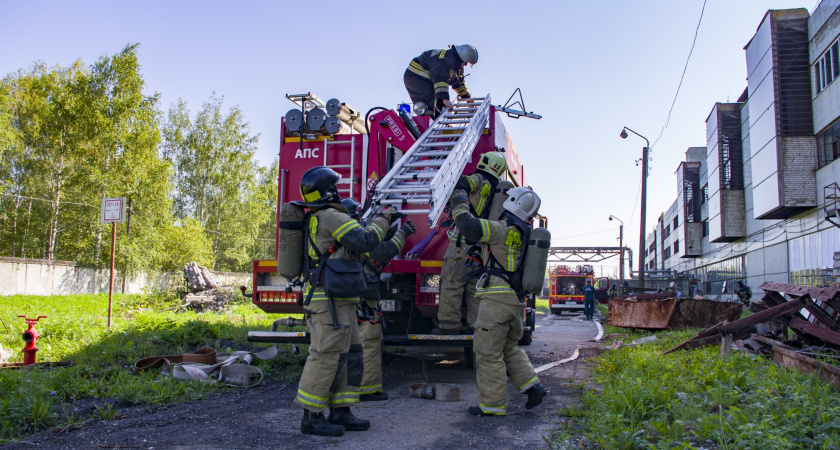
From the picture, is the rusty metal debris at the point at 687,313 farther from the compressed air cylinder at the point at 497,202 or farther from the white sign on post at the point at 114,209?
the white sign on post at the point at 114,209

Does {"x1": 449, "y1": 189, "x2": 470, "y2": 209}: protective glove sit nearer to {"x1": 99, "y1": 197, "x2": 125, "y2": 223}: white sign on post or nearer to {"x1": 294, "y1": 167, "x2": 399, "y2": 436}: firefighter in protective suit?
{"x1": 294, "y1": 167, "x2": 399, "y2": 436}: firefighter in protective suit

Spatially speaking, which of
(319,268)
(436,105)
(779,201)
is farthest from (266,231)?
(319,268)

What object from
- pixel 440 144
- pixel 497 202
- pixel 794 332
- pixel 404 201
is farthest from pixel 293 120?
pixel 794 332

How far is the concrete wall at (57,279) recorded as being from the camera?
77.1ft

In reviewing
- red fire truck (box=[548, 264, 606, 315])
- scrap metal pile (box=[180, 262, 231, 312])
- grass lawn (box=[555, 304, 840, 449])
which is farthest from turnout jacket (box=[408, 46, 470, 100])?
red fire truck (box=[548, 264, 606, 315])

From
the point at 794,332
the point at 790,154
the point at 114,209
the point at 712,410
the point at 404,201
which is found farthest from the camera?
the point at 790,154

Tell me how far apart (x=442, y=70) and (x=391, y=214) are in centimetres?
346

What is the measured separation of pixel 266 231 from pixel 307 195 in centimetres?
4374

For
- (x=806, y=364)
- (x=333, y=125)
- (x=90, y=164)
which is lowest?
(x=806, y=364)

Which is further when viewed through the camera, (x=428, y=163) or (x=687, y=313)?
(x=687, y=313)

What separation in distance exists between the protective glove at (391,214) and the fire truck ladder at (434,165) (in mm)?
136

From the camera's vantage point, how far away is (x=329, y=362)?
13.4 ft

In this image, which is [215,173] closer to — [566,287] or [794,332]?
[566,287]

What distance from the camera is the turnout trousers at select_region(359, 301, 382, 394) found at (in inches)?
208
